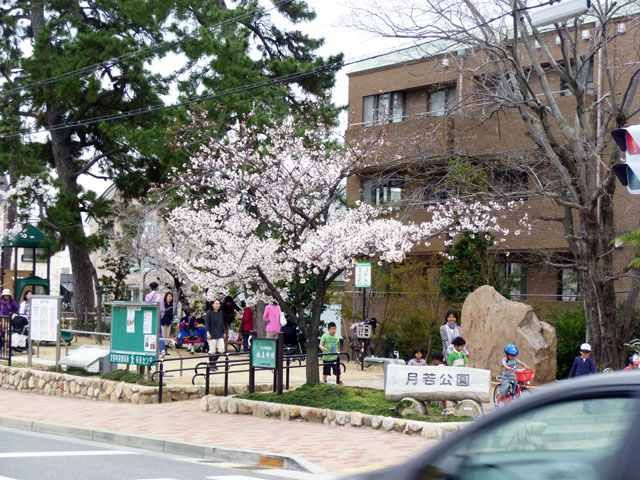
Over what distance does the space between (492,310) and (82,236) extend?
49.6ft

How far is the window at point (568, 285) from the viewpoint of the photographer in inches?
1010

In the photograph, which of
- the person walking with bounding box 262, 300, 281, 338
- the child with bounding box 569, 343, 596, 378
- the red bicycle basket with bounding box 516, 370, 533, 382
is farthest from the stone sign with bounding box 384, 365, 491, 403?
the person walking with bounding box 262, 300, 281, 338

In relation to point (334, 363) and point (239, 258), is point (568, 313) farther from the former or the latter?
point (239, 258)

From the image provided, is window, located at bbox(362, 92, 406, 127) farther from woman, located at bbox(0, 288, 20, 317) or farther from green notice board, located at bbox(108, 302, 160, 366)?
green notice board, located at bbox(108, 302, 160, 366)

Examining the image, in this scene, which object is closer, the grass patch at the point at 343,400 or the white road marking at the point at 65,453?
the white road marking at the point at 65,453

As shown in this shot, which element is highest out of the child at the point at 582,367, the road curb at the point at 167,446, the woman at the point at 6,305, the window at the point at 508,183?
the window at the point at 508,183

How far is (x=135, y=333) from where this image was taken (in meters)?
16.9

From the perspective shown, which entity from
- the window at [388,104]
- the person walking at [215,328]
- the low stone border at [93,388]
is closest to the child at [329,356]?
the low stone border at [93,388]

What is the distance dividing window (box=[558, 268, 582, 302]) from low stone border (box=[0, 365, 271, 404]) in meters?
12.3

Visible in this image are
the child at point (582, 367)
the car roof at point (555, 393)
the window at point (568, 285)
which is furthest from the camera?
the window at point (568, 285)

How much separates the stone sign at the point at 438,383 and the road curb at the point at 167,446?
11.3 feet

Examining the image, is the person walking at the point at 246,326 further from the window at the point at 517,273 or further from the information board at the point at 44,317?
the window at the point at 517,273

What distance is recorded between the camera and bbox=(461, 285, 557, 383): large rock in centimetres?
2019

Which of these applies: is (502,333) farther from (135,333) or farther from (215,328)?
(135,333)
